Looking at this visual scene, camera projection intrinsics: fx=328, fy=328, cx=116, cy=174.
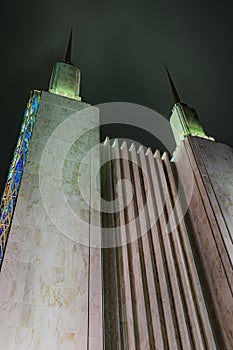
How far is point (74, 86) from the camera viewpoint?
10.1 m

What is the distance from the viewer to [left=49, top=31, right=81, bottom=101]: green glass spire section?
975 cm

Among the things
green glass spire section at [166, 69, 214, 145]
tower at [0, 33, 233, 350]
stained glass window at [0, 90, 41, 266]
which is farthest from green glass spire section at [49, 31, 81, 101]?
green glass spire section at [166, 69, 214, 145]

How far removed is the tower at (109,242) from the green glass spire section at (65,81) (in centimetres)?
12

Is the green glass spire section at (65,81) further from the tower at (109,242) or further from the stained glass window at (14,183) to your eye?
the stained glass window at (14,183)

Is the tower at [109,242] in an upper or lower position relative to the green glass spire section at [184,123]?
lower

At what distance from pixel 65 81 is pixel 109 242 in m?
5.44

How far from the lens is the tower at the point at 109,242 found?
5.05 m

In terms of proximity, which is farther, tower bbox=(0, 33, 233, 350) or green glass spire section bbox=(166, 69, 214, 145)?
green glass spire section bbox=(166, 69, 214, 145)

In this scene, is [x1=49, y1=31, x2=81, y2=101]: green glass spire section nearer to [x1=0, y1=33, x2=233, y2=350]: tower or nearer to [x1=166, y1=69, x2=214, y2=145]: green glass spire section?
[x1=0, y1=33, x2=233, y2=350]: tower

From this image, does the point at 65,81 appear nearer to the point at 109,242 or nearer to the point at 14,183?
the point at 14,183

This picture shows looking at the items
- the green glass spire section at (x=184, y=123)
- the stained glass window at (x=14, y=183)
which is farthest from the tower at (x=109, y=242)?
the green glass spire section at (x=184, y=123)

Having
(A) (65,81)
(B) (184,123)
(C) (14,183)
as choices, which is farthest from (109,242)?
(A) (65,81)

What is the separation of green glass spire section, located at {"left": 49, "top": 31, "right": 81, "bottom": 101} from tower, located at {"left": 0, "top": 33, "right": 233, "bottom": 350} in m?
0.12

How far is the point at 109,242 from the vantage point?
23.8ft
